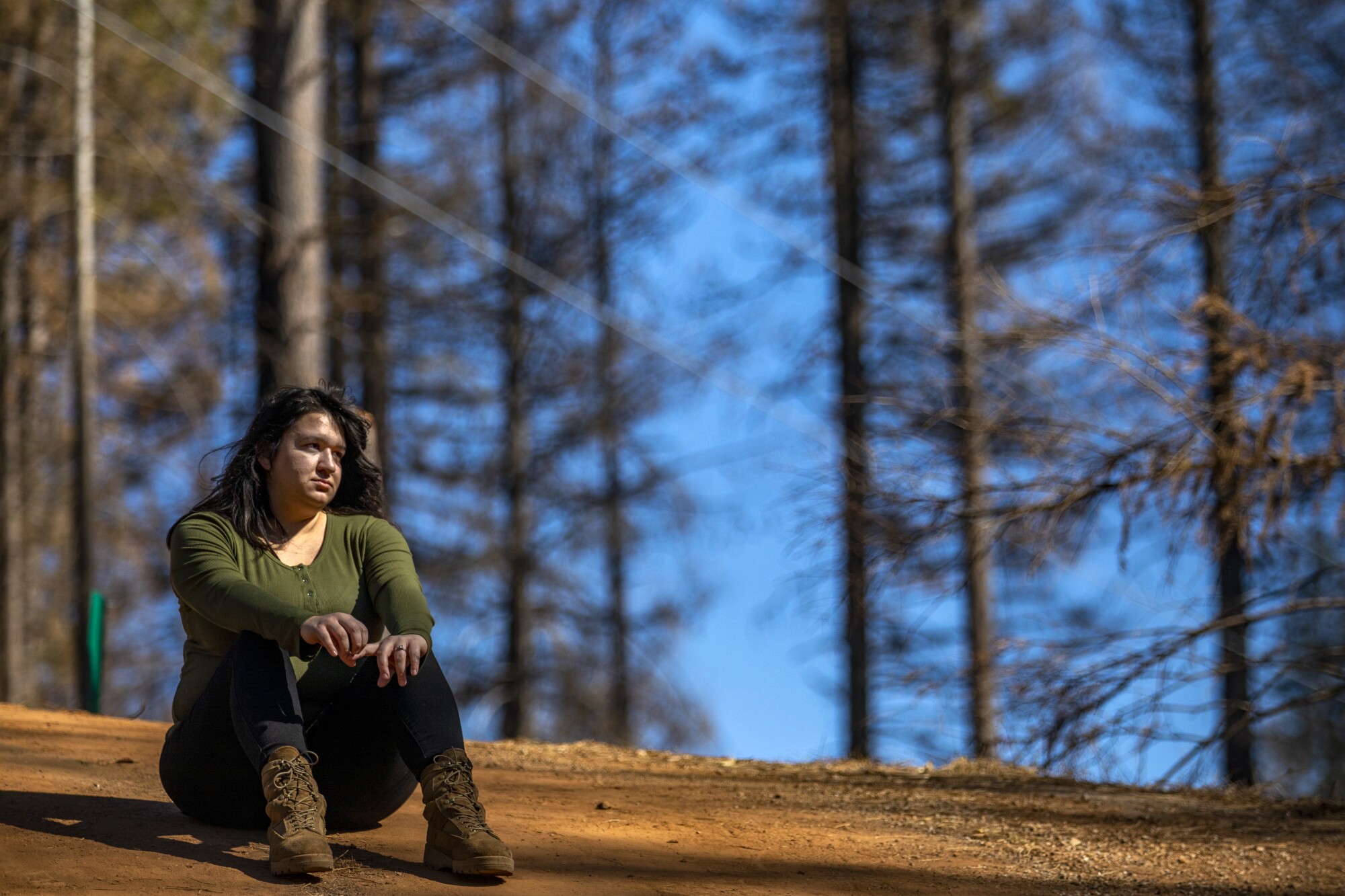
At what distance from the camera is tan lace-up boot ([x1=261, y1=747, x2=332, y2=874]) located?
3332 millimetres

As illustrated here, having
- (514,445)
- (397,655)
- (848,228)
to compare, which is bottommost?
(397,655)

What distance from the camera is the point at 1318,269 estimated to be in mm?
6969

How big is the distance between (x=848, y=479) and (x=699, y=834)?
11.3ft

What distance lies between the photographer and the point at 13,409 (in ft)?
53.4

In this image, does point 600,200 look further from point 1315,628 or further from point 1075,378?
point 1075,378

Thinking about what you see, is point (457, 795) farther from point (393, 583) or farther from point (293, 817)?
point (393, 583)

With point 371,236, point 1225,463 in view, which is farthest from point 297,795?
point 371,236

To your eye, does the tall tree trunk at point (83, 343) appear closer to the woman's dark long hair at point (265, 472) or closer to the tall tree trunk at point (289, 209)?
the tall tree trunk at point (289, 209)

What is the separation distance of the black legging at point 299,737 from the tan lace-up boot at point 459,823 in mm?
54

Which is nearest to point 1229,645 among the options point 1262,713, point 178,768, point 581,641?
point 1262,713

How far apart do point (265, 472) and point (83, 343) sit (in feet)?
26.7

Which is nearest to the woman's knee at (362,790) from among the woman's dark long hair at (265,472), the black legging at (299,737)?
the black legging at (299,737)

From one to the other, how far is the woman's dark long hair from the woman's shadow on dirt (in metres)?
0.79

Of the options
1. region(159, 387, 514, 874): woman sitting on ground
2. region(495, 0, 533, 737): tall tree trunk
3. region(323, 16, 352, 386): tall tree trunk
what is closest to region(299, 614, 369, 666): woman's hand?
region(159, 387, 514, 874): woman sitting on ground
